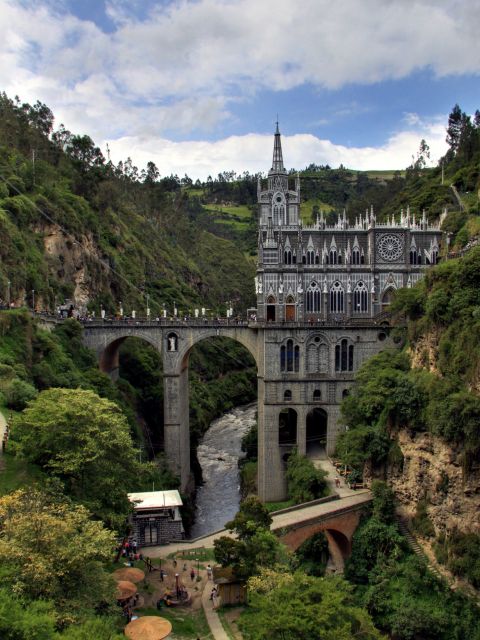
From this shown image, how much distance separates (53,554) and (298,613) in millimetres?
9269

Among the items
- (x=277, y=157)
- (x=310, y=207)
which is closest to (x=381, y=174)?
(x=310, y=207)

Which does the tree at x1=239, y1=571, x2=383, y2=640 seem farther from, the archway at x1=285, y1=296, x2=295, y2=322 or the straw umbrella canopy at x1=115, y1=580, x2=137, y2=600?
the archway at x1=285, y1=296, x2=295, y2=322

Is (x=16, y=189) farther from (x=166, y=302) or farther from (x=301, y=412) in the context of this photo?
(x=301, y=412)

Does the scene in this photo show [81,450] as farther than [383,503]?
No

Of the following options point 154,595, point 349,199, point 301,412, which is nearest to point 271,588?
point 154,595

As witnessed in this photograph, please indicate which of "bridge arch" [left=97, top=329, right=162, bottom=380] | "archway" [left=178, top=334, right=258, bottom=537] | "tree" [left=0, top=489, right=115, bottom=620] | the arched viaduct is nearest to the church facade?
the arched viaduct

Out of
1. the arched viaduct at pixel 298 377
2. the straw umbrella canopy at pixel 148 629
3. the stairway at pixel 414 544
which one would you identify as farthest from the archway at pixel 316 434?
the straw umbrella canopy at pixel 148 629

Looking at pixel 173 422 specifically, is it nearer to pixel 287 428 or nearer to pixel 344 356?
pixel 287 428

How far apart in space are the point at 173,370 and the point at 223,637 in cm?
3037

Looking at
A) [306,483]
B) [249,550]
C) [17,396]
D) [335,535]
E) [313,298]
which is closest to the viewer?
[249,550]

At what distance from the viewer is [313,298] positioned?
180ft

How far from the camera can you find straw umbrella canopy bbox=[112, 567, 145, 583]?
1053 inches

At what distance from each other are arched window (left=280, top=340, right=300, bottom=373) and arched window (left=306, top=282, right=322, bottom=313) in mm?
4732

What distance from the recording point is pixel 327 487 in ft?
143
